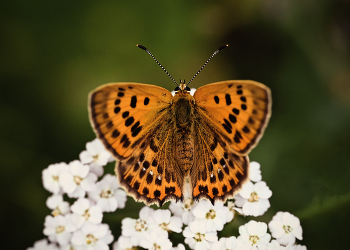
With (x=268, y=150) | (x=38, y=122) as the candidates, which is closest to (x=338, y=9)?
(x=268, y=150)

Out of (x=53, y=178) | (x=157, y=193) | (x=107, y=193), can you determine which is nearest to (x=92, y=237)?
(x=107, y=193)

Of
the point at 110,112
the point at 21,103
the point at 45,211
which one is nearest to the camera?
the point at 110,112

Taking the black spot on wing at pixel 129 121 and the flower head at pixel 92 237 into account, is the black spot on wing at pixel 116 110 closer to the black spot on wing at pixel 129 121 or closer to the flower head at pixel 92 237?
the black spot on wing at pixel 129 121

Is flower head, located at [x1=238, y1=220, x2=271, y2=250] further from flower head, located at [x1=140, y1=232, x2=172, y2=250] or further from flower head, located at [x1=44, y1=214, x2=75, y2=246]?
flower head, located at [x1=44, y1=214, x2=75, y2=246]

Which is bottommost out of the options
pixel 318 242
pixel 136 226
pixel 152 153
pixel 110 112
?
pixel 318 242

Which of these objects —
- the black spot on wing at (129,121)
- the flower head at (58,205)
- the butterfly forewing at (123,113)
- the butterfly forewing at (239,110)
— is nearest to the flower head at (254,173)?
the butterfly forewing at (239,110)

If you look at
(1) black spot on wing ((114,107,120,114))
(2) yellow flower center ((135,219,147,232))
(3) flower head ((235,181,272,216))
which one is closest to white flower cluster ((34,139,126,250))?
(2) yellow flower center ((135,219,147,232))

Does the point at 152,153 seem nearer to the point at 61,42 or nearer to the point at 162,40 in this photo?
the point at 162,40
